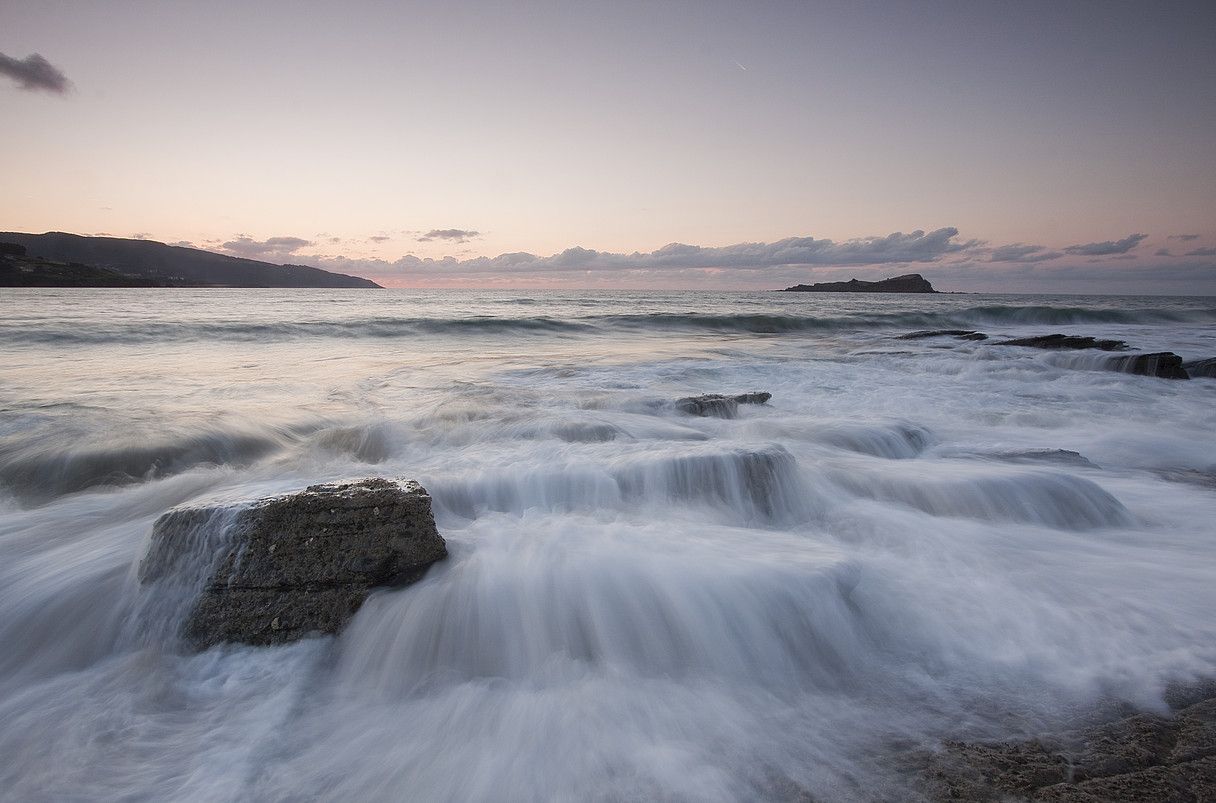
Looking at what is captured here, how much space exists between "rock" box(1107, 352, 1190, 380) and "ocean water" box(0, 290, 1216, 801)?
6.00m

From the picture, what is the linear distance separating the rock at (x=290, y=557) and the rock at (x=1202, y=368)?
685 inches

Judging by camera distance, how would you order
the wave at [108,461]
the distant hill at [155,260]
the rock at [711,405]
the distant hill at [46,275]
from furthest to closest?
→ the distant hill at [155,260]
the distant hill at [46,275]
the rock at [711,405]
the wave at [108,461]

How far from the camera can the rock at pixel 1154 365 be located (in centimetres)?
1247

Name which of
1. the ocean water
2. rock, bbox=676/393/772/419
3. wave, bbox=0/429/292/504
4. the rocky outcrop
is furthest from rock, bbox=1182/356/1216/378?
wave, bbox=0/429/292/504

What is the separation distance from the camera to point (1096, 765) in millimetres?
2059

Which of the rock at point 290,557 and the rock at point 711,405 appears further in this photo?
the rock at point 711,405

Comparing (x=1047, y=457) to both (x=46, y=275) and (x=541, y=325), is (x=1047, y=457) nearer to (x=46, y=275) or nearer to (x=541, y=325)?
(x=541, y=325)

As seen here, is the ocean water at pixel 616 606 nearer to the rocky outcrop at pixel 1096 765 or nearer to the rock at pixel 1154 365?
the rocky outcrop at pixel 1096 765

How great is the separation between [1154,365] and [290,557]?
17.1 meters

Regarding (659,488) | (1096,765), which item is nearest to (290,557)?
(659,488)

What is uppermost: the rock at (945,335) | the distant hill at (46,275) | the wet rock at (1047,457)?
the distant hill at (46,275)

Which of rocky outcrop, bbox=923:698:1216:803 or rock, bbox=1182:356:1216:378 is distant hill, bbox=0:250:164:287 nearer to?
rocky outcrop, bbox=923:698:1216:803

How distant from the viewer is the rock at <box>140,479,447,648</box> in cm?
296

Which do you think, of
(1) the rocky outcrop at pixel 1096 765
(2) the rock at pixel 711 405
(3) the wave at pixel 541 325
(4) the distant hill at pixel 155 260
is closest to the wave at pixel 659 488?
(1) the rocky outcrop at pixel 1096 765
